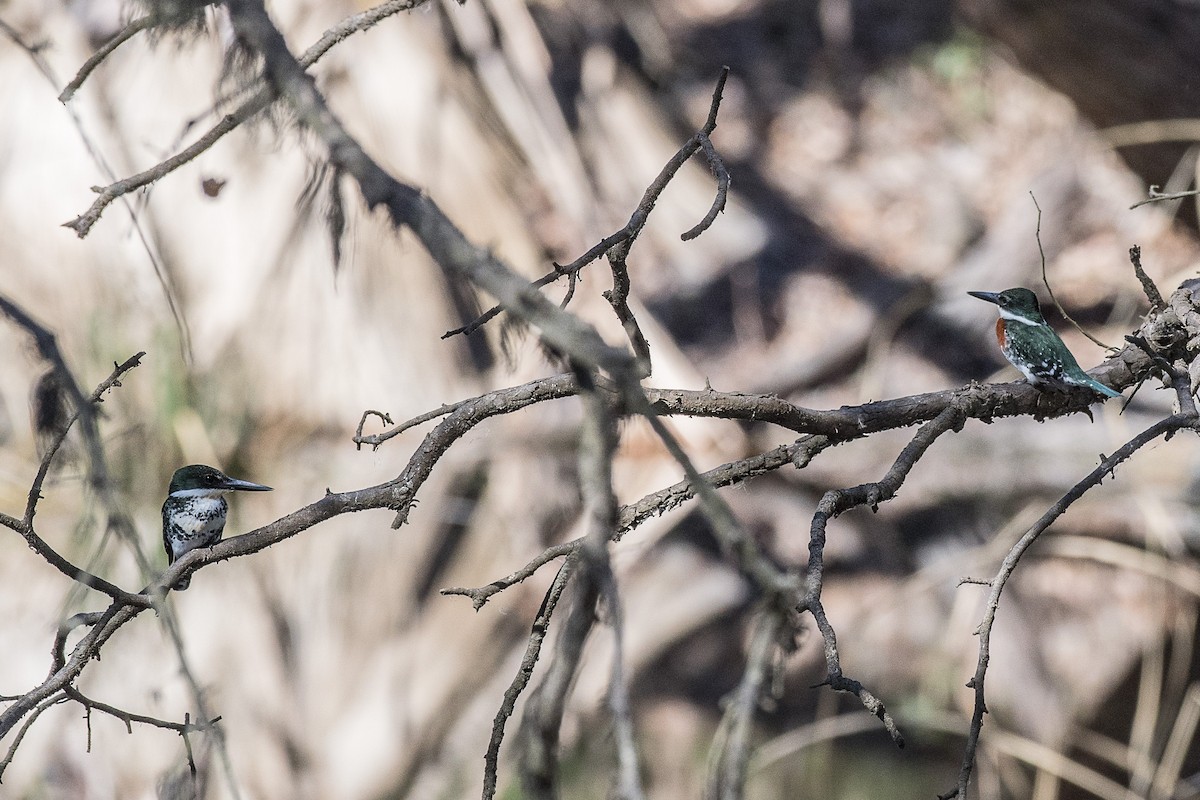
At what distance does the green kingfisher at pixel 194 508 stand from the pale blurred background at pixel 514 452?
163 centimetres

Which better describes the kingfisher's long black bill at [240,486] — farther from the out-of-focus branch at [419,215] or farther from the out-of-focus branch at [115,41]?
the out-of-focus branch at [419,215]

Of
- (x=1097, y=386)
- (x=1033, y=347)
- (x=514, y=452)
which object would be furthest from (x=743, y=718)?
(x=514, y=452)

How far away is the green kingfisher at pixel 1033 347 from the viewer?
2596 millimetres

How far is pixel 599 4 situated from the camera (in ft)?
29.8

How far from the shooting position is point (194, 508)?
3.62 m

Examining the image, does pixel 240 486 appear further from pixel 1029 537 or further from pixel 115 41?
pixel 1029 537

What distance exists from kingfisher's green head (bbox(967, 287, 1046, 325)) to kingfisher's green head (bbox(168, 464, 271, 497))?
7.95 feet

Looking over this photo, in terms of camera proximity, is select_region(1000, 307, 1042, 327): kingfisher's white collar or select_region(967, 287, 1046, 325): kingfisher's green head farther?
select_region(967, 287, 1046, 325): kingfisher's green head

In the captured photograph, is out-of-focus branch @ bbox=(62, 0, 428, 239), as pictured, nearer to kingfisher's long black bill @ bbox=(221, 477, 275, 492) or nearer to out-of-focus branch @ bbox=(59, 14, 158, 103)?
out-of-focus branch @ bbox=(59, 14, 158, 103)

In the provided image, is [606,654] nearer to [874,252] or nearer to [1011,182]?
[874,252]

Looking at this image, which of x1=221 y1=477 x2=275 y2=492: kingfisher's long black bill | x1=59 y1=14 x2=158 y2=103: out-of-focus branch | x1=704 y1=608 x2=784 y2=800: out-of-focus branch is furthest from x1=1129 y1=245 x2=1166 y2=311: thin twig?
x1=221 y1=477 x2=275 y2=492: kingfisher's long black bill

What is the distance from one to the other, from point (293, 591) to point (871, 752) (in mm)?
4000

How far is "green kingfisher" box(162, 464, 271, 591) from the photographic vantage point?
3609mm

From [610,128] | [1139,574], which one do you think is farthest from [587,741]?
[610,128]
